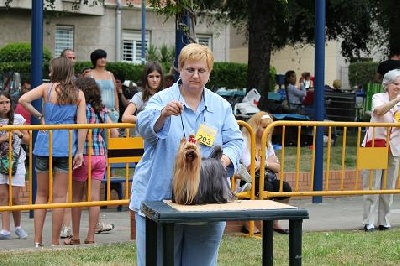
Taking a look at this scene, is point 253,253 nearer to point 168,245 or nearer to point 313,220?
point 313,220

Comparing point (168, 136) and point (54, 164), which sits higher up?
point (168, 136)

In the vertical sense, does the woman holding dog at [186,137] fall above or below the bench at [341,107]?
above

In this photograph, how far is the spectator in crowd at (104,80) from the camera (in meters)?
12.3

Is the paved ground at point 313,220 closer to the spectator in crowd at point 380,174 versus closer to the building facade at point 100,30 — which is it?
the spectator in crowd at point 380,174

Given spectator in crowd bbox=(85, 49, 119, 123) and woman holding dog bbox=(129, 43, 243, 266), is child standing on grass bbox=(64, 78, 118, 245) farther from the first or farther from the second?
woman holding dog bbox=(129, 43, 243, 266)

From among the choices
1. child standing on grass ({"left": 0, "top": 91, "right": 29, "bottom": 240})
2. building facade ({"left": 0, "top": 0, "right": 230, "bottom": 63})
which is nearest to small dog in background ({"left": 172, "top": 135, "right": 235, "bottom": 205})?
child standing on grass ({"left": 0, "top": 91, "right": 29, "bottom": 240})

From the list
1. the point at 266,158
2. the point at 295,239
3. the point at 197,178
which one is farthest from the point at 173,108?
the point at 266,158

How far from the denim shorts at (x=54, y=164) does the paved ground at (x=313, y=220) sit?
2.60 ft

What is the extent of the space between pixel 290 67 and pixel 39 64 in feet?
126

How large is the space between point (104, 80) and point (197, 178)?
7.49m

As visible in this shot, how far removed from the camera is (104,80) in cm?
1253

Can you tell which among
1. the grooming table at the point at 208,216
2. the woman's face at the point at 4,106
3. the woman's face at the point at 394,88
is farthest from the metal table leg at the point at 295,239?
the woman's face at the point at 394,88

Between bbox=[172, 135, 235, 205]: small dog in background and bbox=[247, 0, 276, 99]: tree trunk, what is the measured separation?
49.4 ft

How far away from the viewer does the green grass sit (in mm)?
8320
